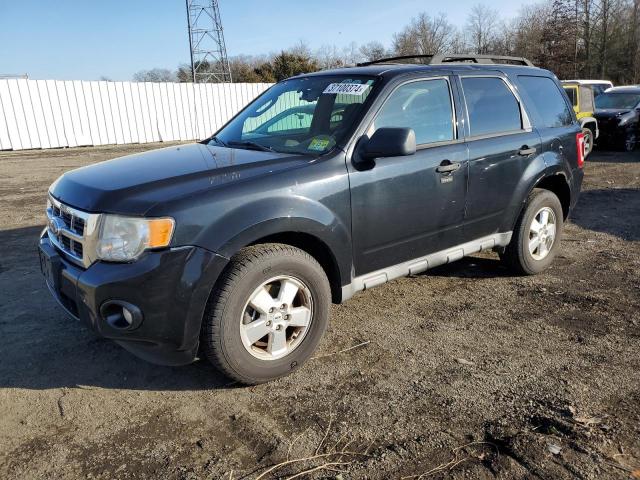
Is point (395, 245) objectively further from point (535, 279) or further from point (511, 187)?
point (535, 279)

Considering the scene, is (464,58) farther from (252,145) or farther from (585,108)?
(585,108)

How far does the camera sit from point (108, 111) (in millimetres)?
19312

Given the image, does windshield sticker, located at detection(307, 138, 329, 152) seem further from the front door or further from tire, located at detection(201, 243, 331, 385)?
tire, located at detection(201, 243, 331, 385)

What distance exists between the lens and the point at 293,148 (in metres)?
3.46

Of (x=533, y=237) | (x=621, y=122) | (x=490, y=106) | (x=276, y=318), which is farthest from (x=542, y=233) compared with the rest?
(x=621, y=122)

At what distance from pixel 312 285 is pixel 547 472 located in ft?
5.08

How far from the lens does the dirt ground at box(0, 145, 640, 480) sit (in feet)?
7.68

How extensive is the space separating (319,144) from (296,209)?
24.9 inches

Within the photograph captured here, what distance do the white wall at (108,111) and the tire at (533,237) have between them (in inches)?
708

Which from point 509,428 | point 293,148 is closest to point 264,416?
point 509,428

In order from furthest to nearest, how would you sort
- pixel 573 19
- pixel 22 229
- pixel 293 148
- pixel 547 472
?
pixel 573 19 < pixel 22 229 < pixel 293 148 < pixel 547 472

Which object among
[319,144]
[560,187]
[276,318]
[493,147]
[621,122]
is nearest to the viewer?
[276,318]

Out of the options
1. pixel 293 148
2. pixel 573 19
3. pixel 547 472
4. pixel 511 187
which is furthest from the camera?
pixel 573 19

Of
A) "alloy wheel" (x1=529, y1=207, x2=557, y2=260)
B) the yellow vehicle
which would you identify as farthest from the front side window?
the yellow vehicle
